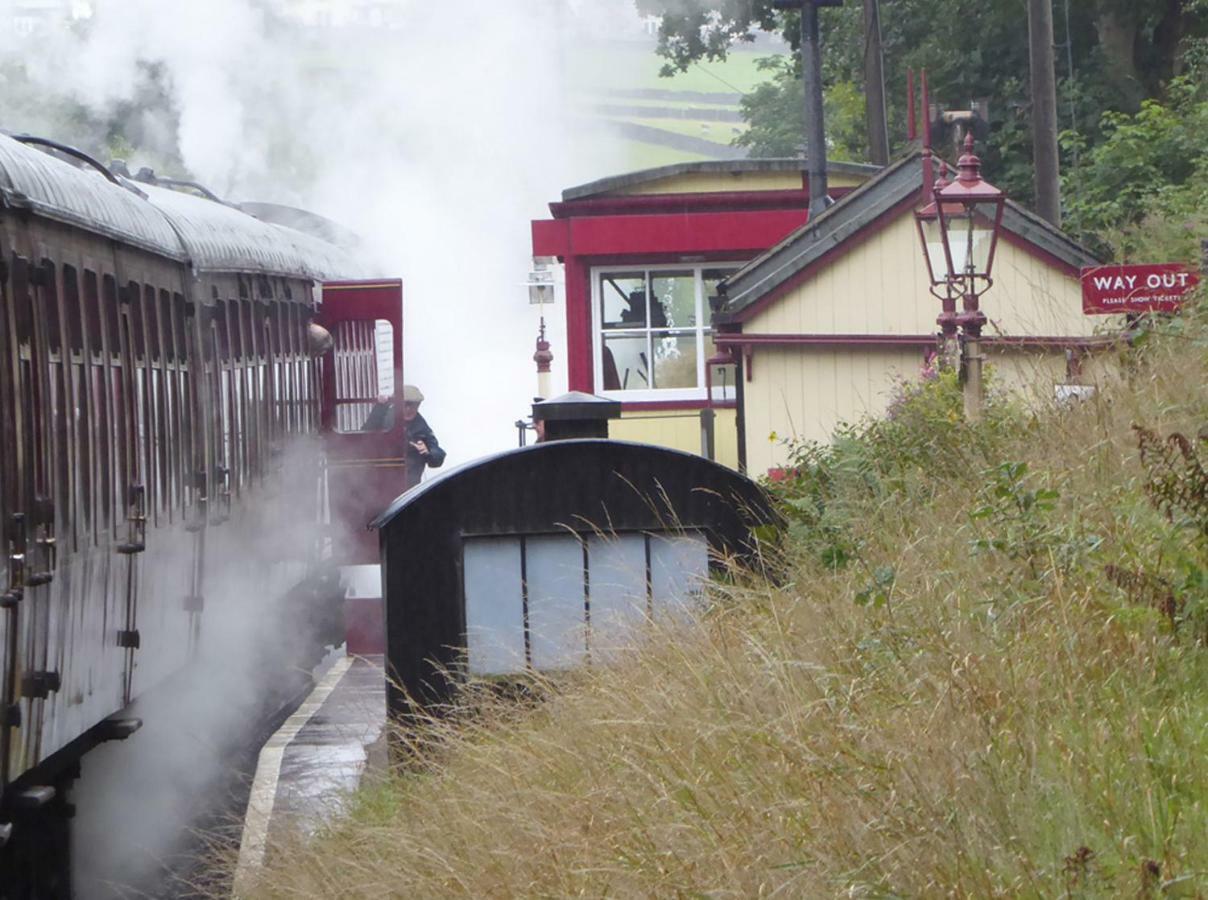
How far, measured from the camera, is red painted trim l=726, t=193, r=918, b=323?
49.4 feet

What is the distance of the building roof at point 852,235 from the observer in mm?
14531

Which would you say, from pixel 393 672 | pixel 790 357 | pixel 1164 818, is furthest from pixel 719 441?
pixel 1164 818

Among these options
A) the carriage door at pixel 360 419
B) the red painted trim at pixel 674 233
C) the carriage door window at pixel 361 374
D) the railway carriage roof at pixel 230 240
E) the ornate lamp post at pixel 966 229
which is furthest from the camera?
the red painted trim at pixel 674 233

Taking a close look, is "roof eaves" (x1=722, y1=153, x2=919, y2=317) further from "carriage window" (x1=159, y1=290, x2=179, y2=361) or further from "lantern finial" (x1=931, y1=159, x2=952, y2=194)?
"carriage window" (x1=159, y1=290, x2=179, y2=361)

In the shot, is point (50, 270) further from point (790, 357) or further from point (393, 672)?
point (790, 357)

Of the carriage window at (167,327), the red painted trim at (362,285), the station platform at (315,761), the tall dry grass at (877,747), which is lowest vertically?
the station platform at (315,761)

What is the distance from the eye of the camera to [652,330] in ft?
64.1

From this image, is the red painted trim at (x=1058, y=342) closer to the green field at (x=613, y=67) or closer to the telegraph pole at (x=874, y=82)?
the telegraph pole at (x=874, y=82)

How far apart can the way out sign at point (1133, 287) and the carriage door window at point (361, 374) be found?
7.20 m

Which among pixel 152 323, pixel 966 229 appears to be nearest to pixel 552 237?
pixel 966 229

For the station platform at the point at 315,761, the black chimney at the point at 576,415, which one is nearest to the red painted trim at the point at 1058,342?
the black chimney at the point at 576,415

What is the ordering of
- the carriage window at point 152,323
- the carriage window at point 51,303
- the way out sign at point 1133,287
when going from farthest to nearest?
the way out sign at point 1133,287, the carriage window at point 152,323, the carriage window at point 51,303

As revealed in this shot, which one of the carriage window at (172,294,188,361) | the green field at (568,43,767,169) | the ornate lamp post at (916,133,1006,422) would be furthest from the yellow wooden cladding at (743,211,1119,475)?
the green field at (568,43,767,169)

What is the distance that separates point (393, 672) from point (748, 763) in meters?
3.58
